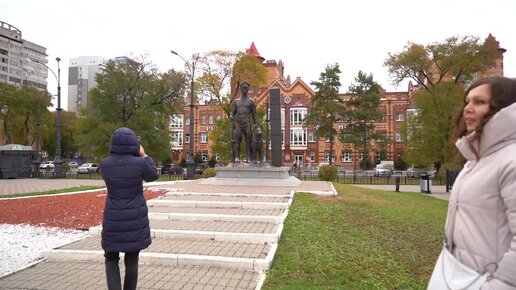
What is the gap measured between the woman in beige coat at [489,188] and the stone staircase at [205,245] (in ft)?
10.6

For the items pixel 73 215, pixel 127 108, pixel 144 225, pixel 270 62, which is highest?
pixel 270 62

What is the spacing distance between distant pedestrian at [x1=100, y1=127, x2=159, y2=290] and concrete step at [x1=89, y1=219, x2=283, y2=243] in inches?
123

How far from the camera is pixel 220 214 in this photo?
8820mm

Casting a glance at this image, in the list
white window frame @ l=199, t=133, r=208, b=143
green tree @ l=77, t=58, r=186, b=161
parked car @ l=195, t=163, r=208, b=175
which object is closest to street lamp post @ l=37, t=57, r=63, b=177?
green tree @ l=77, t=58, r=186, b=161

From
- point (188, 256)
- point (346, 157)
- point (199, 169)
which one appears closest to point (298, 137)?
point (346, 157)

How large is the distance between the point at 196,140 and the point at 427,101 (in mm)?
46183

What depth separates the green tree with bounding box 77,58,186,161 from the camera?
35.6 metres

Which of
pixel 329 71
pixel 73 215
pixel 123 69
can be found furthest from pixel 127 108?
pixel 73 215

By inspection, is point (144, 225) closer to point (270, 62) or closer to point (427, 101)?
point (427, 101)

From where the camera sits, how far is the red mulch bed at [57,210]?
30.9 ft

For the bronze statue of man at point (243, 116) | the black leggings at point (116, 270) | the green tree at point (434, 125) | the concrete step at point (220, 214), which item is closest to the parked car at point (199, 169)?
the bronze statue of man at point (243, 116)

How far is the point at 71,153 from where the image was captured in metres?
75.8

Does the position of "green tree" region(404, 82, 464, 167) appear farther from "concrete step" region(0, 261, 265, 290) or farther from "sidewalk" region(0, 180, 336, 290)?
"concrete step" region(0, 261, 265, 290)

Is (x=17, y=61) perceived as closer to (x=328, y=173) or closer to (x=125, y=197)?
(x=328, y=173)
